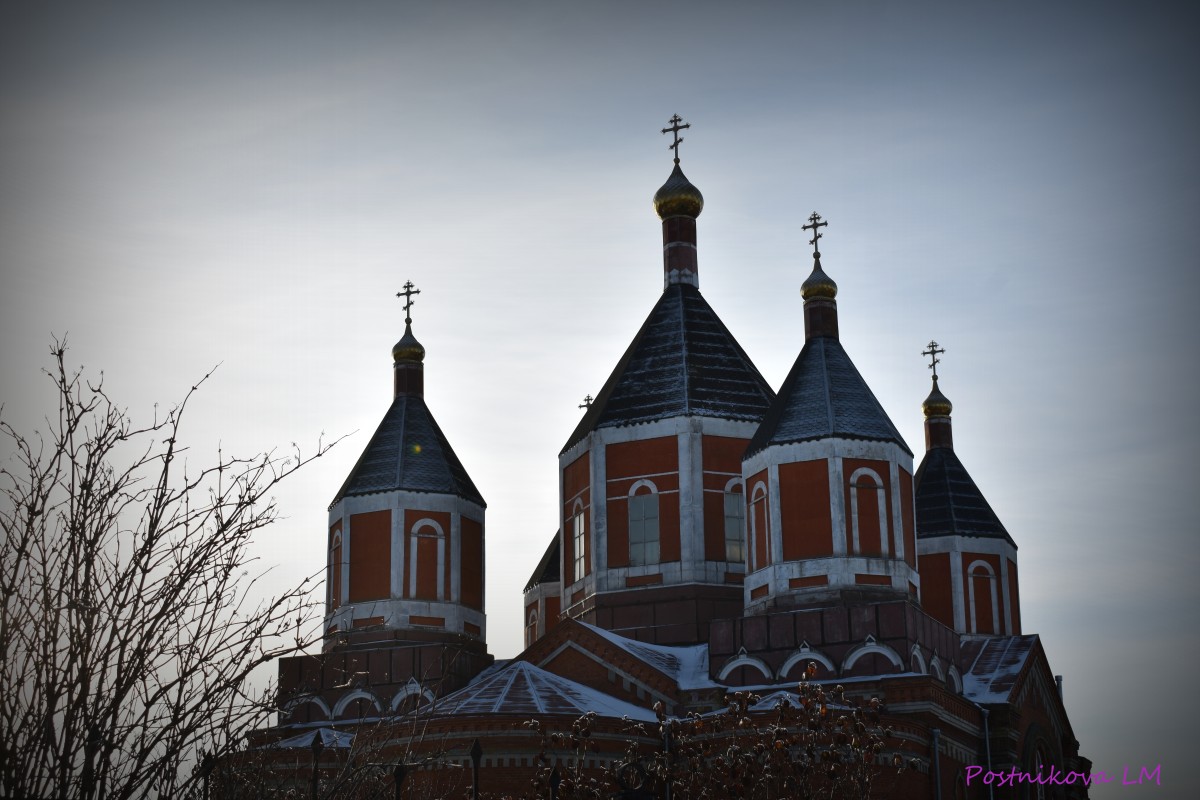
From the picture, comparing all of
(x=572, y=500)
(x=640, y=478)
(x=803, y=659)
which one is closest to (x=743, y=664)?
(x=803, y=659)

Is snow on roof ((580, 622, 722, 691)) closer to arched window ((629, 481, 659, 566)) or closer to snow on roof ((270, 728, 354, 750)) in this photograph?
arched window ((629, 481, 659, 566))

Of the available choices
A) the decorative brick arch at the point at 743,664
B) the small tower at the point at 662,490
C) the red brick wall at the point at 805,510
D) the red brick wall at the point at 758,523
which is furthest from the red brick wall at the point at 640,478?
the decorative brick arch at the point at 743,664

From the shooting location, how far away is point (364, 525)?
2722cm

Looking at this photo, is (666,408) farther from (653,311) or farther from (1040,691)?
(1040,691)

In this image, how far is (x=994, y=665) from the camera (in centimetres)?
2734

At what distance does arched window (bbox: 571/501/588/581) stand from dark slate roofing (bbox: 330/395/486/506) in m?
2.27

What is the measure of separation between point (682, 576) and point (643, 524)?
115 cm

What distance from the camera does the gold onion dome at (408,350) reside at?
29.8 metres

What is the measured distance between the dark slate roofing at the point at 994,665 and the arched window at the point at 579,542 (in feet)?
22.0

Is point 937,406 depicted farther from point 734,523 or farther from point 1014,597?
point 734,523

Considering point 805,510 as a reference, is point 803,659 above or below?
below

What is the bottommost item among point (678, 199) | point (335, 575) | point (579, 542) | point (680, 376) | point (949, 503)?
point (335, 575)

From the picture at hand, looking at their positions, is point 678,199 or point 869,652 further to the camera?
point 678,199

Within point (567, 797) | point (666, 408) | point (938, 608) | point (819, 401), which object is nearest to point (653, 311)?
point (666, 408)
